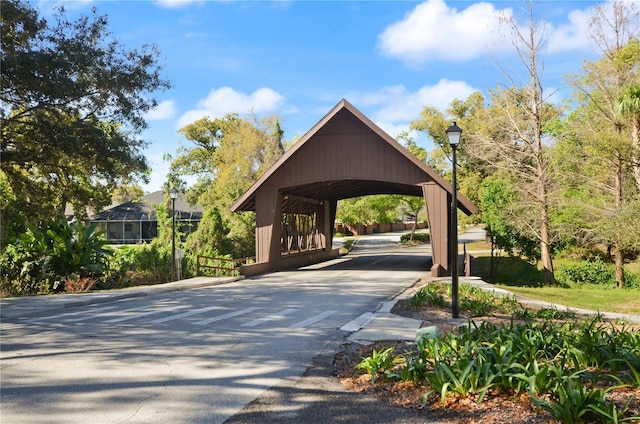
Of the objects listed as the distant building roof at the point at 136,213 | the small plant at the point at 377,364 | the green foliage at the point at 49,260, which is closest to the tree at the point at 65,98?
the green foliage at the point at 49,260

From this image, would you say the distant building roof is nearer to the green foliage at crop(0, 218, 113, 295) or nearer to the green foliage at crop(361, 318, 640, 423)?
the green foliage at crop(0, 218, 113, 295)

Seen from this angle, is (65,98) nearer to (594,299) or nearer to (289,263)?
(289,263)

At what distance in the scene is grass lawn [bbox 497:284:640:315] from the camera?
59.8ft

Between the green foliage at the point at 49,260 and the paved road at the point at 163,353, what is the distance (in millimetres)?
5675

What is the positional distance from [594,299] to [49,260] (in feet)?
68.1

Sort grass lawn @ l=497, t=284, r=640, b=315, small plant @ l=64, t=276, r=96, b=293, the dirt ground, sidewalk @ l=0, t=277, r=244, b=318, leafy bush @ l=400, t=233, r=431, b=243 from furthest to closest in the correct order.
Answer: leafy bush @ l=400, t=233, r=431, b=243, small plant @ l=64, t=276, r=96, b=293, grass lawn @ l=497, t=284, r=640, b=315, sidewalk @ l=0, t=277, r=244, b=318, the dirt ground

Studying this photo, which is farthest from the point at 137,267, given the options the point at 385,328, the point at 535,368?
the point at 535,368

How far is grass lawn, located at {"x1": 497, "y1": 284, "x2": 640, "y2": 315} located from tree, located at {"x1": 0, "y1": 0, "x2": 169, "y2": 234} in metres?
14.8

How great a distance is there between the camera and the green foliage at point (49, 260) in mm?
19750

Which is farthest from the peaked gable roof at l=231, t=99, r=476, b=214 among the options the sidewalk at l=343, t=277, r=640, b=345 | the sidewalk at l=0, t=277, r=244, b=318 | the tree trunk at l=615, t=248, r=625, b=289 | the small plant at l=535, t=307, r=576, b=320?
the sidewalk at l=343, t=277, r=640, b=345

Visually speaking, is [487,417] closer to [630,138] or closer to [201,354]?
[201,354]

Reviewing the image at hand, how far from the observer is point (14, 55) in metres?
14.7

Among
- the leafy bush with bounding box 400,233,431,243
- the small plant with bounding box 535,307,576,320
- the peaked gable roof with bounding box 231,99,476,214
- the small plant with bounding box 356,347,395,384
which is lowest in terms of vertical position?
the small plant with bounding box 535,307,576,320

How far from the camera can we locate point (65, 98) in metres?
16.4
